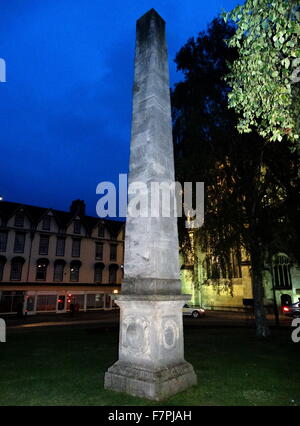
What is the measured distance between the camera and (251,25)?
6.82 m

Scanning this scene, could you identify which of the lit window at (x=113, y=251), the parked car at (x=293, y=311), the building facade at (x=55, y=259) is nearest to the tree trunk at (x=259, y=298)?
the parked car at (x=293, y=311)

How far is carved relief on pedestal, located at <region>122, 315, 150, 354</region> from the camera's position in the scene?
6526 mm

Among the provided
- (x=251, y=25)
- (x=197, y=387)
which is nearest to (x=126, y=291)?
(x=197, y=387)

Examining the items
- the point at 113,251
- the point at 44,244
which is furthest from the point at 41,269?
the point at 113,251

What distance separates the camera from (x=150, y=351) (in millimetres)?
6398

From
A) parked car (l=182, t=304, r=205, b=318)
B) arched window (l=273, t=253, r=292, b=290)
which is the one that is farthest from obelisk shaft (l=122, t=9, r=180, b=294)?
arched window (l=273, t=253, r=292, b=290)

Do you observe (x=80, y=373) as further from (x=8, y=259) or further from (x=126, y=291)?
(x=8, y=259)

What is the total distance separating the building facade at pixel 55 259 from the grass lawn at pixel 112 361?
23296mm

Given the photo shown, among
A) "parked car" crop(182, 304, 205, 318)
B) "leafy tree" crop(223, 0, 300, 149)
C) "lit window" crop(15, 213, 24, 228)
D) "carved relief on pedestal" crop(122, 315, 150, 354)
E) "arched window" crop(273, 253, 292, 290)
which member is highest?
"lit window" crop(15, 213, 24, 228)

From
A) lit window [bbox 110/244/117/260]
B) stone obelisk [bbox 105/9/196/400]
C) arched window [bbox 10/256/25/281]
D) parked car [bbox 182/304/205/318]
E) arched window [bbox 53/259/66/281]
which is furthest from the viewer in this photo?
lit window [bbox 110/244/117/260]

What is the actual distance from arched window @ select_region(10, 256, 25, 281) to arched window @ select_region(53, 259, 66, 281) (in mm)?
4222

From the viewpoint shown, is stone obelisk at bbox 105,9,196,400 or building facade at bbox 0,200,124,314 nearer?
stone obelisk at bbox 105,9,196,400

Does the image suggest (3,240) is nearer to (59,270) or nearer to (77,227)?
(59,270)

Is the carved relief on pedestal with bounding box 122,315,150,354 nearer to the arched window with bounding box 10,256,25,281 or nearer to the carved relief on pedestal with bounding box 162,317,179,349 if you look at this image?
the carved relief on pedestal with bounding box 162,317,179,349
